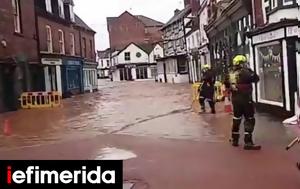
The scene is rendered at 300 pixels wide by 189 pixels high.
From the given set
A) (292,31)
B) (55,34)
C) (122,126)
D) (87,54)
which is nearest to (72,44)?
(55,34)

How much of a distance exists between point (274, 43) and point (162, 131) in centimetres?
473

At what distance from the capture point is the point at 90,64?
5134cm

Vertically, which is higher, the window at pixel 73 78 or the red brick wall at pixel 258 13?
the red brick wall at pixel 258 13

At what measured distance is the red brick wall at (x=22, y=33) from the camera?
86.1ft

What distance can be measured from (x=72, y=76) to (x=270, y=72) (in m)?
27.6

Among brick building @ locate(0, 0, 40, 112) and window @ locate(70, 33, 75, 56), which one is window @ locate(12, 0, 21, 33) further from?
window @ locate(70, 33, 75, 56)

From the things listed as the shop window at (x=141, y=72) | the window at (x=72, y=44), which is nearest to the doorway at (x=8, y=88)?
the window at (x=72, y=44)

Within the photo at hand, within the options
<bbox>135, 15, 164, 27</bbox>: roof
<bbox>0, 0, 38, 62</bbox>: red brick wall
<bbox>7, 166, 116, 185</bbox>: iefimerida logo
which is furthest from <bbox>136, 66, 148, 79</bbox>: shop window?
<bbox>7, 166, 116, 185</bbox>: iefimerida logo

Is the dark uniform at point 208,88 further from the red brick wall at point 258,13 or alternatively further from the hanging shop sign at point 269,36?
the red brick wall at point 258,13

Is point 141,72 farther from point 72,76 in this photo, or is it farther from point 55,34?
point 55,34

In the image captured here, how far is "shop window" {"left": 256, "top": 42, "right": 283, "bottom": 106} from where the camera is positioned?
16.3 m

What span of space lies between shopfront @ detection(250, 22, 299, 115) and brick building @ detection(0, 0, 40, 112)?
1278 centimetres

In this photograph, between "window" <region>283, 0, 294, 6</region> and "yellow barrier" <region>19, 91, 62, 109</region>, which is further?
"yellow barrier" <region>19, 91, 62, 109</region>

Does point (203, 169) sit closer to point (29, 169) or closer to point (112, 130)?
point (29, 169)
